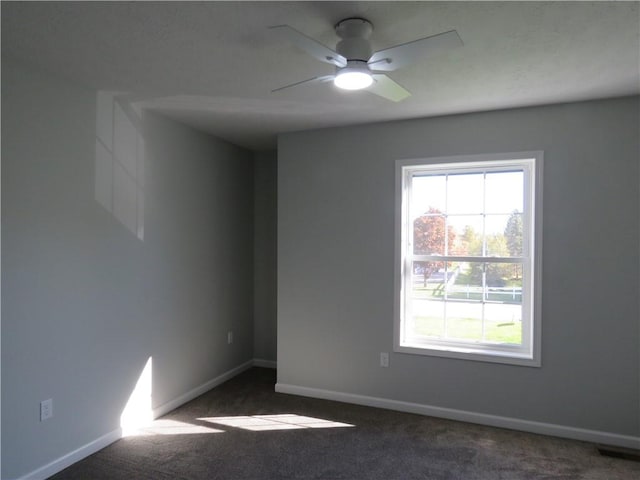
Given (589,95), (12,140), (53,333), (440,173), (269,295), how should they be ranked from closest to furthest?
(12,140) < (53,333) < (589,95) < (440,173) < (269,295)

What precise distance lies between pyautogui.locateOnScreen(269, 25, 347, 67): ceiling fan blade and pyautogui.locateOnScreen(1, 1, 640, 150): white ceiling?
167mm

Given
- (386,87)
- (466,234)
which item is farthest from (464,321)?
(386,87)

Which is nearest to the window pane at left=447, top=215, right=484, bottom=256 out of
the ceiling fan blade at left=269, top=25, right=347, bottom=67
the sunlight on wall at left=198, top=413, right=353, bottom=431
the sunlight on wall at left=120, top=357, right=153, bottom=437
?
the sunlight on wall at left=198, top=413, right=353, bottom=431

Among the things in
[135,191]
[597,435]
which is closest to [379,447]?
[597,435]

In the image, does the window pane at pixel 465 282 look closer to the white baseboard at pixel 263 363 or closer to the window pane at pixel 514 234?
the window pane at pixel 514 234

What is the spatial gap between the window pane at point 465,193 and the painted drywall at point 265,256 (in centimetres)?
195

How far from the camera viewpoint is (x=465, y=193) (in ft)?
10.7

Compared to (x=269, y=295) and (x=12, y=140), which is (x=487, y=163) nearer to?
(x=269, y=295)

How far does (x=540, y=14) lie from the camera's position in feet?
5.69

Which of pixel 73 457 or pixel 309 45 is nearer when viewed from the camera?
pixel 309 45

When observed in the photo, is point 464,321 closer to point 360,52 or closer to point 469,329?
point 469,329

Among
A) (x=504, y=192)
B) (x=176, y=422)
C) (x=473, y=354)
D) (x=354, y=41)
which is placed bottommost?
(x=176, y=422)

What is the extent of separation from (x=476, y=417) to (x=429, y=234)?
4.83 feet

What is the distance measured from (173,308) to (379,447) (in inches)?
77.1
